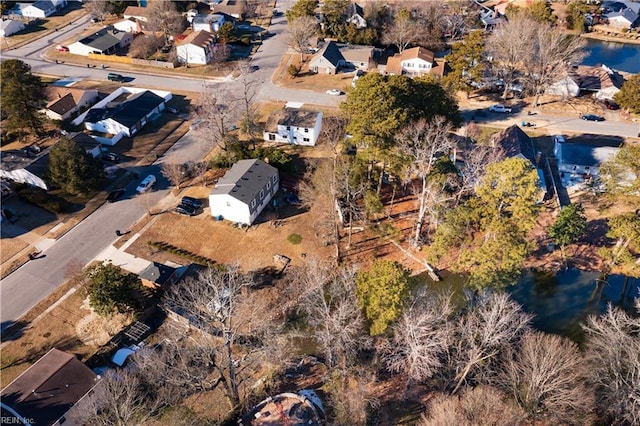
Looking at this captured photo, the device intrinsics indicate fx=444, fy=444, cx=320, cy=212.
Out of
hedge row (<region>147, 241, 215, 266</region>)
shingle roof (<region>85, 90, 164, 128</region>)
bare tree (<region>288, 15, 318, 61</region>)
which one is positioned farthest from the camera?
bare tree (<region>288, 15, 318, 61</region>)

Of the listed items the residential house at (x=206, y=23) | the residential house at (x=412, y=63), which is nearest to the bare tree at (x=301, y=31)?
the residential house at (x=412, y=63)

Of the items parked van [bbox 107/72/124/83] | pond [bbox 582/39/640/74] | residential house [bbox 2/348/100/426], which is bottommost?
residential house [bbox 2/348/100/426]

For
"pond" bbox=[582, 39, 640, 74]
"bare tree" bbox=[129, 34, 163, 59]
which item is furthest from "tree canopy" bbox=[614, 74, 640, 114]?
"bare tree" bbox=[129, 34, 163, 59]

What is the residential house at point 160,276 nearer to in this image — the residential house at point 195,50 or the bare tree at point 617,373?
the bare tree at point 617,373

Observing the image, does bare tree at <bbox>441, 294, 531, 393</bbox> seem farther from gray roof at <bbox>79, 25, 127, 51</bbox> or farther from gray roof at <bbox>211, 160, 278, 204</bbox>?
gray roof at <bbox>79, 25, 127, 51</bbox>

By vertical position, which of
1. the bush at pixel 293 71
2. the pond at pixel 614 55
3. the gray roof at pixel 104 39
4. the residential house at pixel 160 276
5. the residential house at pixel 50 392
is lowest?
the residential house at pixel 50 392

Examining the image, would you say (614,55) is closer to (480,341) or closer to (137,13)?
(480,341)
